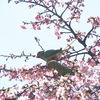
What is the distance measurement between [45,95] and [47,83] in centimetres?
28

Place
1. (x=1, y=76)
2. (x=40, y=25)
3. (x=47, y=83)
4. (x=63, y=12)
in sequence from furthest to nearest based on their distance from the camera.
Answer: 1. (x=40, y=25)
2. (x=63, y=12)
3. (x=1, y=76)
4. (x=47, y=83)

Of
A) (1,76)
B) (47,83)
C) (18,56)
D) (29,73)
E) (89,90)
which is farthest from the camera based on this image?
(1,76)

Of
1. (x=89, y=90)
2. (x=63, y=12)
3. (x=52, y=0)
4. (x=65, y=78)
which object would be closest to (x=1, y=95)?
(x=65, y=78)

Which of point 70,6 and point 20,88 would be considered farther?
point 70,6

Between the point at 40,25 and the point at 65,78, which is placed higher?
the point at 40,25

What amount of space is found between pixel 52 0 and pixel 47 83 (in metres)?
6.98

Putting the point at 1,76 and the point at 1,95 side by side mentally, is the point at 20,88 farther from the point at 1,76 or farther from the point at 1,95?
the point at 1,76

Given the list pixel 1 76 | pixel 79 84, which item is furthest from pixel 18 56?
pixel 79 84

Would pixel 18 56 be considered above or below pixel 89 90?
above

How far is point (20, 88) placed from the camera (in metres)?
4.63

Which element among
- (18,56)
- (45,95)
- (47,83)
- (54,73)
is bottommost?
(45,95)

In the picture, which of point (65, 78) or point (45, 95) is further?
point (45, 95)

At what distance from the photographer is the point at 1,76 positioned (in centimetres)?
673

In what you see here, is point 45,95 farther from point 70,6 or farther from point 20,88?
point 70,6
